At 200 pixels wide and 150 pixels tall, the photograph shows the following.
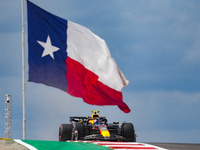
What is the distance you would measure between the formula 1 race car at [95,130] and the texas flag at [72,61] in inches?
58.5

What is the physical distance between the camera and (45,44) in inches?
666

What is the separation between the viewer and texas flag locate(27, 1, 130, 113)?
54.3ft

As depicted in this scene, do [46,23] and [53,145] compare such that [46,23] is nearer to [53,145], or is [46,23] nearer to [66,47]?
[66,47]

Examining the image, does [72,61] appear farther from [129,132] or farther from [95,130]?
[129,132]

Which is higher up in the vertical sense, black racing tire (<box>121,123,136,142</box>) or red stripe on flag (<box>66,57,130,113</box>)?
red stripe on flag (<box>66,57,130,113</box>)

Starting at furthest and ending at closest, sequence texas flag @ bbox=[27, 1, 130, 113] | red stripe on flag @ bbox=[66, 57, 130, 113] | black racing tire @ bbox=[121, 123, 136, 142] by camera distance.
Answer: black racing tire @ bbox=[121, 123, 136, 142], red stripe on flag @ bbox=[66, 57, 130, 113], texas flag @ bbox=[27, 1, 130, 113]

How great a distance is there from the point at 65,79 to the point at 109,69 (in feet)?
8.06

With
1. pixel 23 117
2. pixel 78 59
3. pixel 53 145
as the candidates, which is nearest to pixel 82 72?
pixel 78 59

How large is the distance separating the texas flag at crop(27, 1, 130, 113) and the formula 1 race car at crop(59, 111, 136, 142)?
4.88ft

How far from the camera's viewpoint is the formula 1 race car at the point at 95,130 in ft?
58.5

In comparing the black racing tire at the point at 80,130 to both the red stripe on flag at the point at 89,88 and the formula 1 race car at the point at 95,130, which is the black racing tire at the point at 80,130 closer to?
the formula 1 race car at the point at 95,130

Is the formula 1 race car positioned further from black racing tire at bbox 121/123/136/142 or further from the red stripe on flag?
the red stripe on flag

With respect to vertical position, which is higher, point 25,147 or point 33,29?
point 33,29

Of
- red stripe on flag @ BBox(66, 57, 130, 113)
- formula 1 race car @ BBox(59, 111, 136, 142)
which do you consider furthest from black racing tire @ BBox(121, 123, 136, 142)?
red stripe on flag @ BBox(66, 57, 130, 113)
